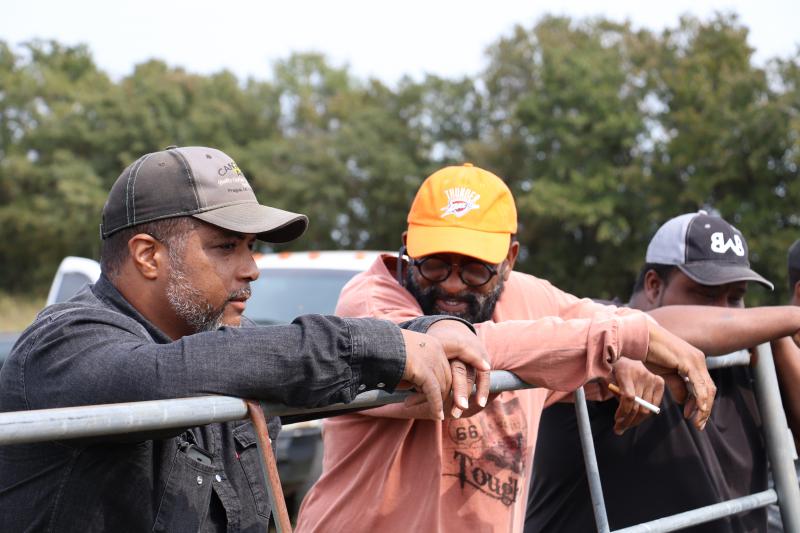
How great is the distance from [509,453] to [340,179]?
36.3 meters

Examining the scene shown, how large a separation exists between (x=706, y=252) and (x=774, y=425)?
0.63 meters

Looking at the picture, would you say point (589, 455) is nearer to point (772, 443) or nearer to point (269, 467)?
point (772, 443)

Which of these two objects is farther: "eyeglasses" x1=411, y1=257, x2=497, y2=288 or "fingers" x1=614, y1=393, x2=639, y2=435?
"eyeglasses" x1=411, y1=257, x2=497, y2=288

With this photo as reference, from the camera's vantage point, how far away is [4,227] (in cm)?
4125

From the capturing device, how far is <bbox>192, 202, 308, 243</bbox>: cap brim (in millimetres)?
1914

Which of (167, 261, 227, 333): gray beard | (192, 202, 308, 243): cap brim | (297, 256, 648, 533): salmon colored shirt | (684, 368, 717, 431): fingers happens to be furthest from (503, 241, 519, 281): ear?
(167, 261, 227, 333): gray beard

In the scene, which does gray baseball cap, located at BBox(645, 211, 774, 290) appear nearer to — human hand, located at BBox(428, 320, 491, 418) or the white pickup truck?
human hand, located at BBox(428, 320, 491, 418)

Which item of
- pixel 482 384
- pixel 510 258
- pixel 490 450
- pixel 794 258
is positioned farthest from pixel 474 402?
pixel 794 258

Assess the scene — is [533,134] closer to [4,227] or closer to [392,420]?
[4,227]

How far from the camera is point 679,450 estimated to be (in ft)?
9.05

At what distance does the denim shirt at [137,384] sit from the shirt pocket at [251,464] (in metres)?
0.16

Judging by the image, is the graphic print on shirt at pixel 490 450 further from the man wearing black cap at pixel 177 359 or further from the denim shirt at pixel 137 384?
the denim shirt at pixel 137 384

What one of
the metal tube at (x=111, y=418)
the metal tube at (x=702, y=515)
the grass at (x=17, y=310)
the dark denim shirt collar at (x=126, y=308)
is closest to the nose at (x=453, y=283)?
the metal tube at (x=702, y=515)

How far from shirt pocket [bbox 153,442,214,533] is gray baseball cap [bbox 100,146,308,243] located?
0.47 m
